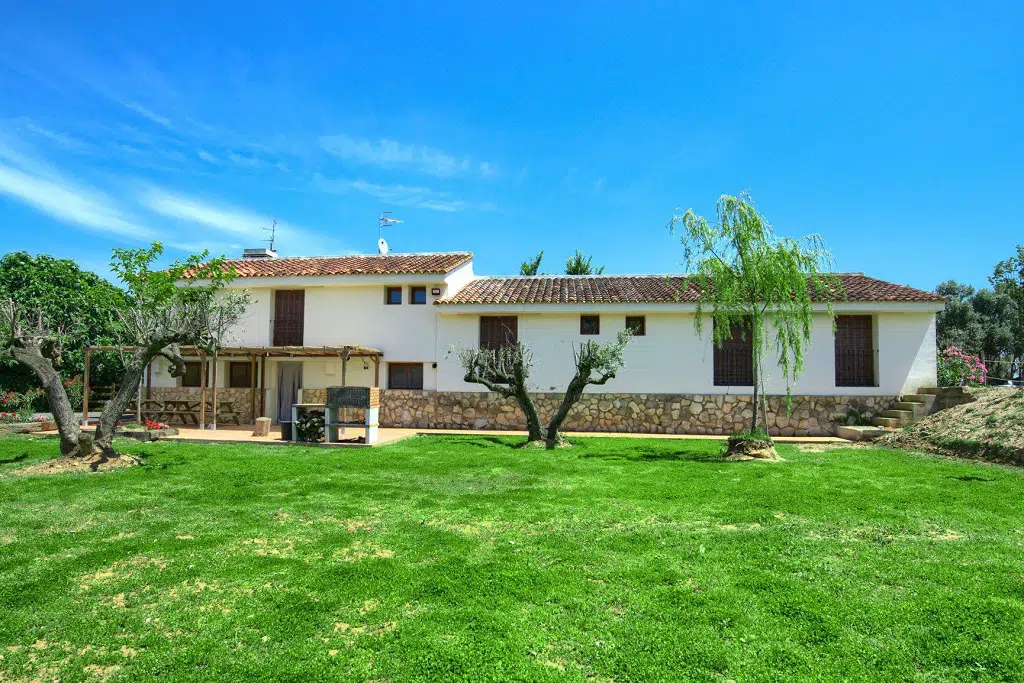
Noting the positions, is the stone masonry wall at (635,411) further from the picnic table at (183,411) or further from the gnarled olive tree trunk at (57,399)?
the gnarled olive tree trunk at (57,399)

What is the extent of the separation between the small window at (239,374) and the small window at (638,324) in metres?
12.9

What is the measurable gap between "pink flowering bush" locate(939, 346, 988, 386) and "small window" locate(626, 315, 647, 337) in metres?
9.09

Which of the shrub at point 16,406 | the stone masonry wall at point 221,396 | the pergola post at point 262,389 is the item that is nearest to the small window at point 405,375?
the pergola post at point 262,389

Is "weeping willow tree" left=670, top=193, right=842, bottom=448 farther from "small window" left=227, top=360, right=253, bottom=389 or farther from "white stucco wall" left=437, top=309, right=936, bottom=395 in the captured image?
"small window" left=227, top=360, right=253, bottom=389

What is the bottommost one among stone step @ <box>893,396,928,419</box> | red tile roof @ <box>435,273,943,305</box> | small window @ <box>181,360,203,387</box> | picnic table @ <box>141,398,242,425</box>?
picnic table @ <box>141,398,242,425</box>

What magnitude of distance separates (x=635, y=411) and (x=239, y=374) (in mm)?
13454

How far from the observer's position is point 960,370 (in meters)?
17.7

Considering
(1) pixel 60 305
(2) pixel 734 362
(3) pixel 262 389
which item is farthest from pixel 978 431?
(1) pixel 60 305

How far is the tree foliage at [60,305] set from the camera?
856 inches

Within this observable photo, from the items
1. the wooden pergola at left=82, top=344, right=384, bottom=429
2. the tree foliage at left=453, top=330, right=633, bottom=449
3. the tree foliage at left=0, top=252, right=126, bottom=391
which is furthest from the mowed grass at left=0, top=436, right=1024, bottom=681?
the tree foliage at left=0, top=252, right=126, bottom=391

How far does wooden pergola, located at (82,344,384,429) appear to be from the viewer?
17594 mm

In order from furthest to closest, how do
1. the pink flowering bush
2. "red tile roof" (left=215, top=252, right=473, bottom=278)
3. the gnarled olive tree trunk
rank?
"red tile roof" (left=215, top=252, right=473, bottom=278) → the pink flowering bush → the gnarled olive tree trunk

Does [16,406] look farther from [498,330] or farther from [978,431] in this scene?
[978,431]

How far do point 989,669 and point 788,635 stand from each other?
1050 millimetres
